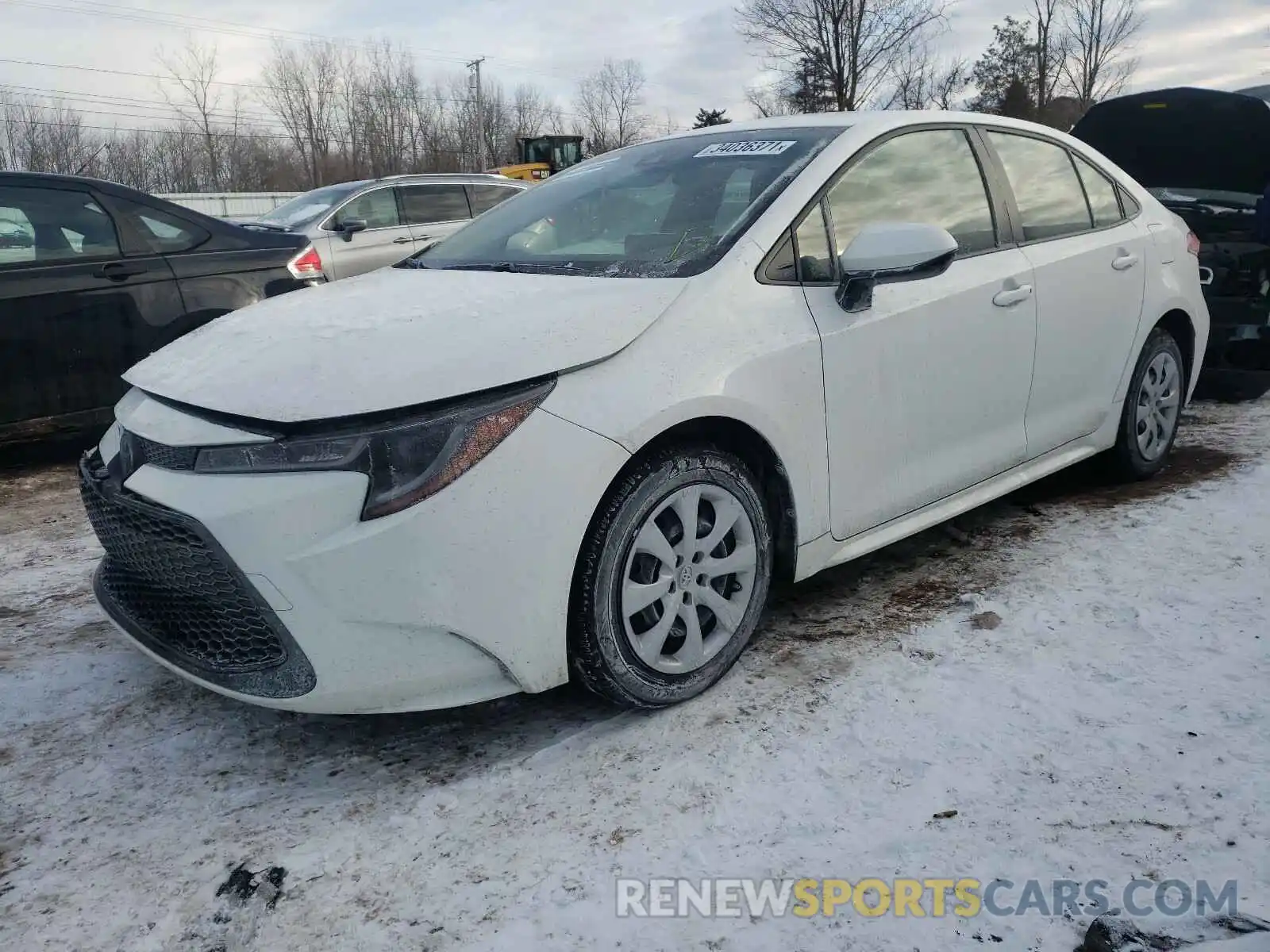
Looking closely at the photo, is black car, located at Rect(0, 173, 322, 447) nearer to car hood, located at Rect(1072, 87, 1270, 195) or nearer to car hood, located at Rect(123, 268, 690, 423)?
car hood, located at Rect(123, 268, 690, 423)

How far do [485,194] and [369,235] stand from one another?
165cm

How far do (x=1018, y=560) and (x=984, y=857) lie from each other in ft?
5.52

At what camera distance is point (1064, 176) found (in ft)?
12.2

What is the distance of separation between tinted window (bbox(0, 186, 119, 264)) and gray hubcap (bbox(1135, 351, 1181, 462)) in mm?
4943

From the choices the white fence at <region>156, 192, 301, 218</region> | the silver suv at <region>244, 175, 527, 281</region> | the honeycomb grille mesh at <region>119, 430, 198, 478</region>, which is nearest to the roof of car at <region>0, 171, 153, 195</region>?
the honeycomb grille mesh at <region>119, 430, 198, 478</region>

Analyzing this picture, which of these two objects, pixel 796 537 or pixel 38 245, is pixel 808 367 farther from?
pixel 38 245

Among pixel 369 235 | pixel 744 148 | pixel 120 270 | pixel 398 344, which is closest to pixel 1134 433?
pixel 744 148

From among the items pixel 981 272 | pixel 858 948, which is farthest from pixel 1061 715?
pixel 981 272

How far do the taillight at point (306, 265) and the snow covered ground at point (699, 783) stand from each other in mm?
2883

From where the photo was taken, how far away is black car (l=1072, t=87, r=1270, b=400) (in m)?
5.33

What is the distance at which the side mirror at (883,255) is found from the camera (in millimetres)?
2652

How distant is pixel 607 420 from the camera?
221 cm

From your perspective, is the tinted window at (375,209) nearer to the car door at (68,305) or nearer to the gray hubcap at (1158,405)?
the car door at (68,305)

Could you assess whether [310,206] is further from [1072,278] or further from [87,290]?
[1072,278]
